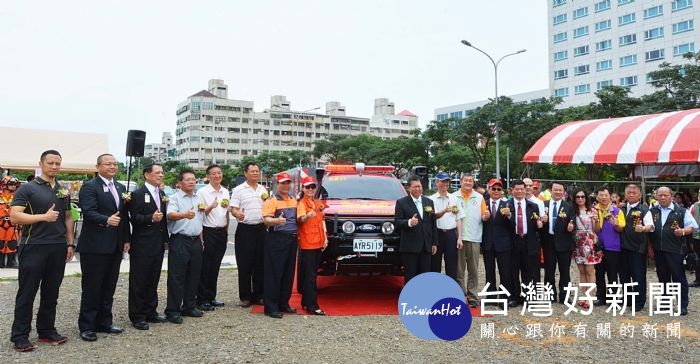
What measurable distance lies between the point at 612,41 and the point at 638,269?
62.1 meters

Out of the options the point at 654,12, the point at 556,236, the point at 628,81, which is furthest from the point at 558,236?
the point at 628,81

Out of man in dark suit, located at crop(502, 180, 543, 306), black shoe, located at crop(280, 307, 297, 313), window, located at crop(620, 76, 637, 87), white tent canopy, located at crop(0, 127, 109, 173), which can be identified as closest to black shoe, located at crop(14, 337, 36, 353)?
black shoe, located at crop(280, 307, 297, 313)

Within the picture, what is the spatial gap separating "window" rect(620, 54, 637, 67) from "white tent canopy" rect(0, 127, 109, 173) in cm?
5961

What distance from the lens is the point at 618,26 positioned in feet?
193

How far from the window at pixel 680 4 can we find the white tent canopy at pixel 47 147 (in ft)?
191

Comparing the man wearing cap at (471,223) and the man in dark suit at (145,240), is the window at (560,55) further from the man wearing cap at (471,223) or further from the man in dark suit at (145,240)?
the man in dark suit at (145,240)

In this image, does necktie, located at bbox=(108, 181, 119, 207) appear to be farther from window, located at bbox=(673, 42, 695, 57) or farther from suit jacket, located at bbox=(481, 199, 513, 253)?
window, located at bbox=(673, 42, 695, 57)

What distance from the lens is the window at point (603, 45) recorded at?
59969 mm

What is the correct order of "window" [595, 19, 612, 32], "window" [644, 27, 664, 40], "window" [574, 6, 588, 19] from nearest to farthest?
"window" [644, 27, 664, 40] → "window" [595, 19, 612, 32] → "window" [574, 6, 588, 19]

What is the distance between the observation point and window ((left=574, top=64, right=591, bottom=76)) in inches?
2458

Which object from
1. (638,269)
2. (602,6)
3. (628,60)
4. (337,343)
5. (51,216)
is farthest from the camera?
(602,6)

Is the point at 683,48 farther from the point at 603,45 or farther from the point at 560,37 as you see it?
the point at 560,37

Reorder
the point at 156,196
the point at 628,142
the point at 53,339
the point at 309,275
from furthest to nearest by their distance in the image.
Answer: the point at 628,142 < the point at 309,275 < the point at 156,196 < the point at 53,339

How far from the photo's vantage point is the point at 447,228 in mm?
6742
